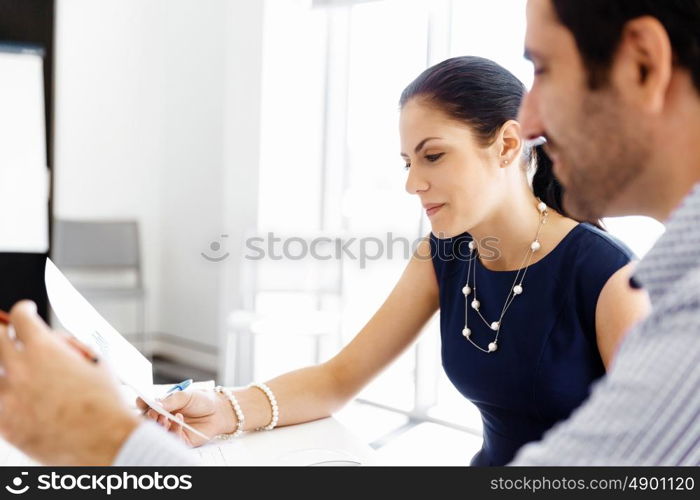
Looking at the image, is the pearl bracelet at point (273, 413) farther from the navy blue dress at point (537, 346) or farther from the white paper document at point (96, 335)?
the navy blue dress at point (537, 346)

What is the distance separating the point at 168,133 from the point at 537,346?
3.78m

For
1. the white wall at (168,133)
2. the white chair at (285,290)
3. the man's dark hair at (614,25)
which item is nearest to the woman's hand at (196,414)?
the man's dark hair at (614,25)

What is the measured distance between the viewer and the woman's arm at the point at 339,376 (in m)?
1.12

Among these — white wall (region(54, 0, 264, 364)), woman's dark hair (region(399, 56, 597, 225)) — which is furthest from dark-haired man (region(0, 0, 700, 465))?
white wall (region(54, 0, 264, 364))

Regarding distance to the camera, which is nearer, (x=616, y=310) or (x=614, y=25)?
(x=614, y=25)

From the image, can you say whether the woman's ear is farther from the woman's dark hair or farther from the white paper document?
the white paper document

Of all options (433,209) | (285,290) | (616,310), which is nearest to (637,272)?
(616,310)

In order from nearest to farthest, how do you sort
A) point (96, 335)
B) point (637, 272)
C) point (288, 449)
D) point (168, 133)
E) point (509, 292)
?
point (637, 272), point (96, 335), point (288, 449), point (509, 292), point (168, 133)

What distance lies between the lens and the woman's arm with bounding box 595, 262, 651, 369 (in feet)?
3.55

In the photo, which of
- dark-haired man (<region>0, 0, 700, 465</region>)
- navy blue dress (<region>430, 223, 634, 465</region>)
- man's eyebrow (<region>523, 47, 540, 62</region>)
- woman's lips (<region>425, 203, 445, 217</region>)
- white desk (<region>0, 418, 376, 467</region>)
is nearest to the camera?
dark-haired man (<region>0, 0, 700, 465</region>)

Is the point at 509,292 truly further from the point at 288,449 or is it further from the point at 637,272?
the point at 637,272

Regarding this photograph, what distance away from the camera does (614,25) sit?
589 millimetres

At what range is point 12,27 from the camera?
156 inches
